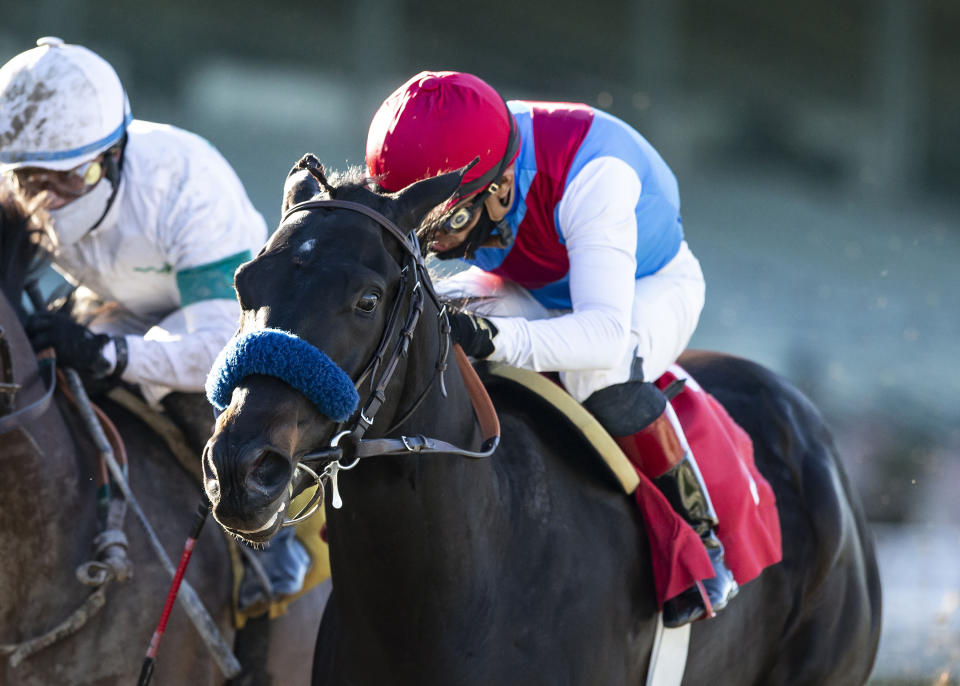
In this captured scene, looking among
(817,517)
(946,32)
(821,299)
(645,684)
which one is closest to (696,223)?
(821,299)

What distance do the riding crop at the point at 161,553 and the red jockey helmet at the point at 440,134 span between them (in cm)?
119

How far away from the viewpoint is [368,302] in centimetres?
207

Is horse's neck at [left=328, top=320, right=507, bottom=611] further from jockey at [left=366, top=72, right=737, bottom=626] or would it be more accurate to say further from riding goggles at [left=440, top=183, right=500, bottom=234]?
riding goggles at [left=440, top=183, right=500, bottom=234]

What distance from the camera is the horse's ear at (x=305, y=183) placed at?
2256 mm

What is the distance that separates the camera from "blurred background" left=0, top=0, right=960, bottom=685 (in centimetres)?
1217

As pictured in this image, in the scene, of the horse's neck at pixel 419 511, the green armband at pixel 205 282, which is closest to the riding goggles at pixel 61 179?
the green armband at pixel 205 282

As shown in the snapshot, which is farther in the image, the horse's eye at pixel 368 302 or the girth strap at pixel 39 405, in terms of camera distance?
the girth strap at pixel 39 405

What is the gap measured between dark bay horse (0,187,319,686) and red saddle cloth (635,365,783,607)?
116 centimetres

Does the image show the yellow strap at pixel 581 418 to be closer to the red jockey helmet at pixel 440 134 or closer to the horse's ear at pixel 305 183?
the red jockey helmet at pixel 440 134

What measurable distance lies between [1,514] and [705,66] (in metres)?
12.5

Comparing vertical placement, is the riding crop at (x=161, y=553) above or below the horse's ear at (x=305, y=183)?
below

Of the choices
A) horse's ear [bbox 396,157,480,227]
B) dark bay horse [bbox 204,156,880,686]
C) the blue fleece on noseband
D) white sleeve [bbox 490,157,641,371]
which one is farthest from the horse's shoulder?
the blue fleece on noseband

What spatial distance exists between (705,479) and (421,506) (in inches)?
38.6

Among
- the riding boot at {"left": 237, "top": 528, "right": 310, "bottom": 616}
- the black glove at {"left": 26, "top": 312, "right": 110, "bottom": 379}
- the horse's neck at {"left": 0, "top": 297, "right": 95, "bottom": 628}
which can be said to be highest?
the black glove at {"left": 26, "top": 312, "right": 110, "bottom": 379}
